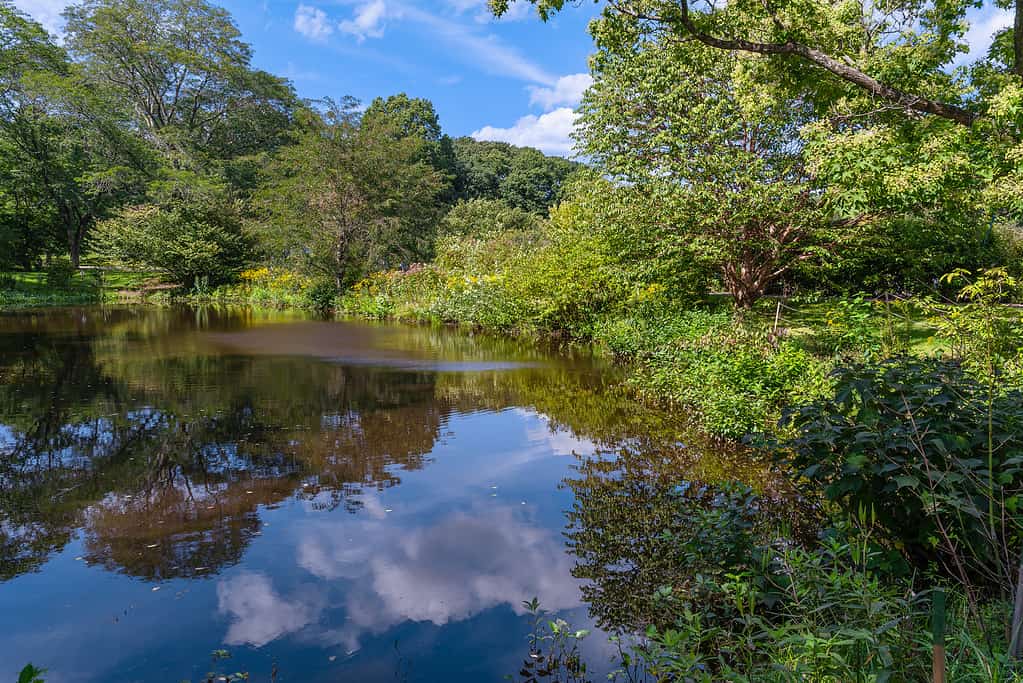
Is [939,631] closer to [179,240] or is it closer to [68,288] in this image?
[179,240]

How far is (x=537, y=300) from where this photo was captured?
16531 millimetres

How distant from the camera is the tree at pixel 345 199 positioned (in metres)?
27.5

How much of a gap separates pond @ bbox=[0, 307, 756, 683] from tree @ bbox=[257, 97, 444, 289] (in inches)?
708

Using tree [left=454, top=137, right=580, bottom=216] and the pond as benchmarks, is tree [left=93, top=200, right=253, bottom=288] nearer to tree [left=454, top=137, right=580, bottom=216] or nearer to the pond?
tree [left=454, top=137, right=580, bottom=216]

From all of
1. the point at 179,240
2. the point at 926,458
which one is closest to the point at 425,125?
the point at 179,240

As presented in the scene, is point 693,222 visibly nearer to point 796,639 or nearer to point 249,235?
point 796,639

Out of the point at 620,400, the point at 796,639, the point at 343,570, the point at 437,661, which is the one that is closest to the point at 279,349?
the point at 620,400

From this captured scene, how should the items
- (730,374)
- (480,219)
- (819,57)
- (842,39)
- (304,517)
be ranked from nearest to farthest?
(304,517), (730,374), (819,57), (842,39), (480,219)

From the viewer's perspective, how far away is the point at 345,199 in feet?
91.8

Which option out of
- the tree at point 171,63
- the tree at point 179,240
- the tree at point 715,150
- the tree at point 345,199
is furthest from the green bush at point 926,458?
the tree at point 171,63

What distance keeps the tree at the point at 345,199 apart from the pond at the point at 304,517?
18.0 meters

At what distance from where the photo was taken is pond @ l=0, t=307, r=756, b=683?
352 cm

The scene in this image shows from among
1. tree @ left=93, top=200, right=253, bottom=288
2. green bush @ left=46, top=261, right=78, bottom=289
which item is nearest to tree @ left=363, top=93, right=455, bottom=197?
tree @ left=93, top=200, right=253, bottom=288

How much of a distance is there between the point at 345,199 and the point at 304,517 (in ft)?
81.2
